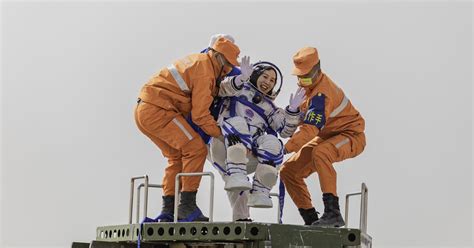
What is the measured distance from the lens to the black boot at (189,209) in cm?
1492

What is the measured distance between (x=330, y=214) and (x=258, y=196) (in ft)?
3.63

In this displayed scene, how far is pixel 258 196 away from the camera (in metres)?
14.7

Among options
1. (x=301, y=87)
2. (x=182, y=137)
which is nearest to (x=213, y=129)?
(x=182, y=137)

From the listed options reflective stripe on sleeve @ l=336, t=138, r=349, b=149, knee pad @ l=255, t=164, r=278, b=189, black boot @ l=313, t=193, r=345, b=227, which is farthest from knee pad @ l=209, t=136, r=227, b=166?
reflective stripe on sleeve @ l=336, t=138, r=349, b=149

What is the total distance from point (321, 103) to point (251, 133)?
1108 millimetres

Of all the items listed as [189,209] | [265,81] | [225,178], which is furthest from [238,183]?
[265,81]

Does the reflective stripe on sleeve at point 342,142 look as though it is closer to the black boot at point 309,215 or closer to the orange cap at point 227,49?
the black boot at point 309,215

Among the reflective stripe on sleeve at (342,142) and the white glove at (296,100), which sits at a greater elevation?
the white glove at (296,100)

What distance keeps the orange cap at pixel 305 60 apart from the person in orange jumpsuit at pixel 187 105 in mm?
891

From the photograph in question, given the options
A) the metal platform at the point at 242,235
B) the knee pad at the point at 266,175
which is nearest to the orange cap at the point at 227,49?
the knee pad at the point at 266,175

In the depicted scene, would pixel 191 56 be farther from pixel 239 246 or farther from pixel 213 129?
pixel 239 246

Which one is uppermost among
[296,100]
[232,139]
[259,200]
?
[296,100]

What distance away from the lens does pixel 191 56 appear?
15250 millimetres

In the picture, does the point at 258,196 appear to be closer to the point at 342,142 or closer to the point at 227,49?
the point at 342,142
